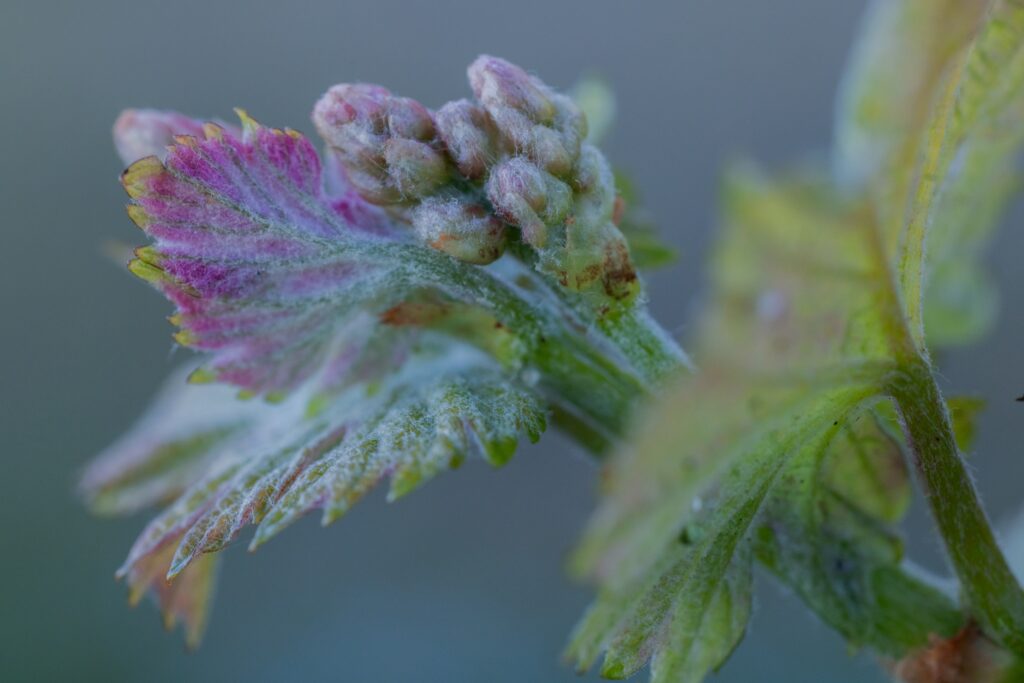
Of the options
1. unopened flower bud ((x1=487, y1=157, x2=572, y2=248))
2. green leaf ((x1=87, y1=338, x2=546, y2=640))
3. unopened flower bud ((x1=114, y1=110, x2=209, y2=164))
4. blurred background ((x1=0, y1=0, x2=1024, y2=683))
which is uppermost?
unopened flower bud ((x1=487, y1=157, x2=572, y2=248))

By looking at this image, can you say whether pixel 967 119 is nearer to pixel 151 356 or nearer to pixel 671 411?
pixel 671 411

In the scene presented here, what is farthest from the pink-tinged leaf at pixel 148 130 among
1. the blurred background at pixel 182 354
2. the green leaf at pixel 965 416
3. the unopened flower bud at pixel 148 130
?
the blurred background at pixel 182 354

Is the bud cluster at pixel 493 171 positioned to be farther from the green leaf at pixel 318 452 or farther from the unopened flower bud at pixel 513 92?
the green leaf at pixel 318 452

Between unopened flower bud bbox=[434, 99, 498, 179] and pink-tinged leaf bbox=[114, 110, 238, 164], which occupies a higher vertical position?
unopened flower bud bbox=[434, 99, 498, 179]

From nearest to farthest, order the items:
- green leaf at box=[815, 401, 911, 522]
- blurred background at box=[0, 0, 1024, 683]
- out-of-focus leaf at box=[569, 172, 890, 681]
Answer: out-of-focus leaf at box=[569, 172, 890, 681], green leaf at box=[815, 401, 911, 522], blurred background at box=[0, 0, 1024, 683]

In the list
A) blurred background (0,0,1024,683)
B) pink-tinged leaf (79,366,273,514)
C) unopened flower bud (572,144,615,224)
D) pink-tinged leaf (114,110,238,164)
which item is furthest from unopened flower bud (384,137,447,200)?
blurred background (0,0,1024,683)

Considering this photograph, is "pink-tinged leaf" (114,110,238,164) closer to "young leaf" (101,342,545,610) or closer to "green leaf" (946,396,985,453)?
"young leaf" (101,342,545,610)
